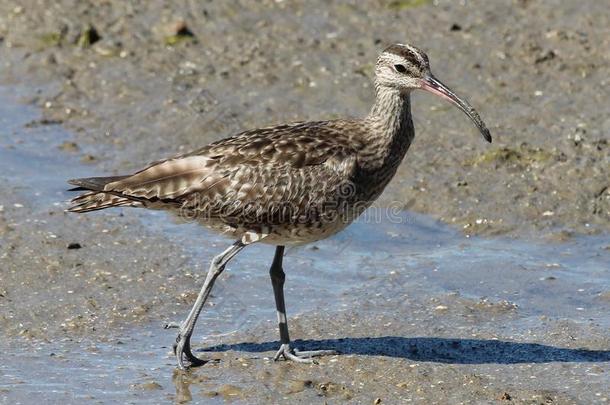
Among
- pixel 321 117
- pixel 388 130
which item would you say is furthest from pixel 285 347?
pixel 321 117

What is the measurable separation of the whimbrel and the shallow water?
45 centimetres

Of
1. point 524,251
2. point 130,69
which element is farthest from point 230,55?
point 524,251

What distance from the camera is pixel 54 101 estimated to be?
12.8 meters

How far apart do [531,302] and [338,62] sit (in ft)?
15.7

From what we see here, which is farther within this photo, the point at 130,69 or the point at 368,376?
the point at 130,69

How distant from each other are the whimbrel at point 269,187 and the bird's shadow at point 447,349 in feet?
0.85

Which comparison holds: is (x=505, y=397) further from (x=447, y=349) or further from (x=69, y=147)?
(x=69, y=147)

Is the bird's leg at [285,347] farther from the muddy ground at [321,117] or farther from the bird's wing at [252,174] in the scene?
the bird's wing at [252,174]

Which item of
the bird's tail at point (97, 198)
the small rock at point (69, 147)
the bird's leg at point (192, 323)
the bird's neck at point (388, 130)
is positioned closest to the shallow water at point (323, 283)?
the bird's leg at point (192, 323)

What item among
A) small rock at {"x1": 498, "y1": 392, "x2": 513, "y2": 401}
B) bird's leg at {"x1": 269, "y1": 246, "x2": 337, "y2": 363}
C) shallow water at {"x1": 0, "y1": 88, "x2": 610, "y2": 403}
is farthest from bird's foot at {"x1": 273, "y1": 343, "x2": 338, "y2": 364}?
small rock at {"x1": 498, "y1": 392, "x2": 513, "y2": 401}

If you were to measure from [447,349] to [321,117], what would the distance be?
4259mm

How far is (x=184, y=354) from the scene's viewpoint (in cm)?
826

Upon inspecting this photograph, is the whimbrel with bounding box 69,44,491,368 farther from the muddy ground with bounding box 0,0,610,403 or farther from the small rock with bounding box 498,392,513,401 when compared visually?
the small rock with bounding box 498,392,513,401

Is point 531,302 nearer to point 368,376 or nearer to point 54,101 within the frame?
point 368,376
